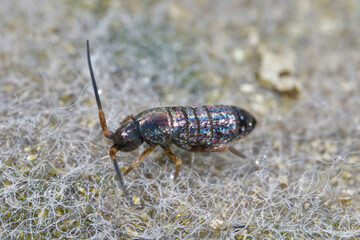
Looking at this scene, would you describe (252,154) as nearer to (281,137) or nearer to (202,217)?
(281,137)

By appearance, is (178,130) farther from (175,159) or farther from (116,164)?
(116,164)

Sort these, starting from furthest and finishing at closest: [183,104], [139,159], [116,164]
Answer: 1. [183,104]
2. [139,159]
3. [116,164]

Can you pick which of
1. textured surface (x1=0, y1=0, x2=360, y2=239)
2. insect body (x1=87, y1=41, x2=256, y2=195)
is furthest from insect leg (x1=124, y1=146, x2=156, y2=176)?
textured surface (x1=0, y1=0, x2=360, y2=239)

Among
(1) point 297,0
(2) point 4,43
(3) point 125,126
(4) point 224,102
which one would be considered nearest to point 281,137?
(4) point 224,102

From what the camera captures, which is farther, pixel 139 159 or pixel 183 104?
pixel 183 104

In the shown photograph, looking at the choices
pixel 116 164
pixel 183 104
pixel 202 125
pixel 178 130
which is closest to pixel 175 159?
pixel 178 130

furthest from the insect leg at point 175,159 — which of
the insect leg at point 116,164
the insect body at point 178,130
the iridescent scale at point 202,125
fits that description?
the insect leg at point 116,164

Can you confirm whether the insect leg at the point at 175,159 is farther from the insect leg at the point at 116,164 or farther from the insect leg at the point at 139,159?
the insect leg at the point at 116,164

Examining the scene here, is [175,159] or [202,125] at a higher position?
[202,125]
